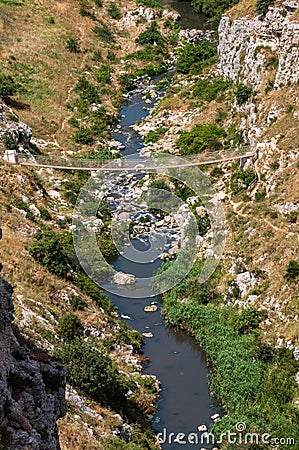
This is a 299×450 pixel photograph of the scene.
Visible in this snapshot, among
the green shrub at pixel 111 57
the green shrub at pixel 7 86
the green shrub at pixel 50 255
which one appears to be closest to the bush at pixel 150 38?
the green shrub at pixel 111 57

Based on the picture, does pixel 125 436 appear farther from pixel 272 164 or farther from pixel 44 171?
pixel 44 171

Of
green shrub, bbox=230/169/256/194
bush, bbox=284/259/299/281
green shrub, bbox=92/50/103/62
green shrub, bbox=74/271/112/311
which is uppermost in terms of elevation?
green shrub, bbox=92/50/103/62

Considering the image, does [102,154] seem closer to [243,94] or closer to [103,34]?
[243,94]

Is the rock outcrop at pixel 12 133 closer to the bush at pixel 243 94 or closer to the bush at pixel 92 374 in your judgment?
the bush at pixel 243 94

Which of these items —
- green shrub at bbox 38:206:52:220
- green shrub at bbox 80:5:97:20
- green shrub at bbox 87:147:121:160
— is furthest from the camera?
green shrub at bbox 80:5:97:20

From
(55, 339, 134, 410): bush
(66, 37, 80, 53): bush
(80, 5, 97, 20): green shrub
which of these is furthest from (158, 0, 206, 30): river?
(55, 339, 134, 410): bush

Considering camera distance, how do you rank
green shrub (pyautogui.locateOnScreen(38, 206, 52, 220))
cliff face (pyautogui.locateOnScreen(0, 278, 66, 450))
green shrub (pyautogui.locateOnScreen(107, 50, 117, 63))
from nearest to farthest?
1. cliff face (pyautogui.locateOnScreen(0, 278, 66, 450))
2. green shrub (pyautogui.locateOnScreen(38, 206, 52, 220))
3. green shrub (pyautogui.locateOnScreen(107, 50, 117, 63))

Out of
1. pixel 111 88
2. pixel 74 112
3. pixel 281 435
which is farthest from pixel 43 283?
pixel 111 88

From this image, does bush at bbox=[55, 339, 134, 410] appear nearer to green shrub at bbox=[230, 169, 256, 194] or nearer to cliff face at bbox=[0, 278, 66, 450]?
cliff face at bbox=[0, 278, 66, 450]
